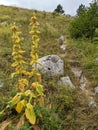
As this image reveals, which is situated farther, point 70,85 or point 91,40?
point 91,40

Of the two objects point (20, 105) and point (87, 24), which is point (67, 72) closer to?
point (20, 105)

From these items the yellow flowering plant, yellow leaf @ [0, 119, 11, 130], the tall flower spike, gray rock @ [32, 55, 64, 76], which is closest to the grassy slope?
gray rock @ [32, 55, 64, 76]

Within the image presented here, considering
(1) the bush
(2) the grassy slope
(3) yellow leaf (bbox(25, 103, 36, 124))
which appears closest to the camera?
(3) yellow leaf (bbox(25, 103, 36, 124))

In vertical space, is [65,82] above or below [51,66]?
below

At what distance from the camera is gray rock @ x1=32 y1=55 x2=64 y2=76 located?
7660mm

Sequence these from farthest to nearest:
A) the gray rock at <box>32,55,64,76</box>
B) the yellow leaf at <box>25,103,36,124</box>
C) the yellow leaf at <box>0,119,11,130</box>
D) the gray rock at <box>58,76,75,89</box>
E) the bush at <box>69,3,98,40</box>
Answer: the bush at <box>69,3,98,40</box>
the gray rock at <box>32,55,64,76</box>
the gray rock at <box>58,76,75,89</box>
the yellow leaf at <box>0,119,11,130</box>
the yellow leaf at <box>25,103,36,124</box>

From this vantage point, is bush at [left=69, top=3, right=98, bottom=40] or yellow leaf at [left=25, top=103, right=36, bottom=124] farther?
bush at [left=69, top=3, right=98, bottom=40]

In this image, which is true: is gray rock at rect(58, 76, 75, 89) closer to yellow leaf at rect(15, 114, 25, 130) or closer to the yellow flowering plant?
the yellow flowering plant

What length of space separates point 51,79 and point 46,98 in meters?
0.83

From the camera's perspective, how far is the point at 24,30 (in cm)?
1193

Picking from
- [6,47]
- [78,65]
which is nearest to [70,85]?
[78,65]

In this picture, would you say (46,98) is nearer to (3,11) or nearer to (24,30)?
(24,30)

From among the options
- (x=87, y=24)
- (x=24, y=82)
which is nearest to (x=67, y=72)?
(x=24, y=82)

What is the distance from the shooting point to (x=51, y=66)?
25.5 ft
